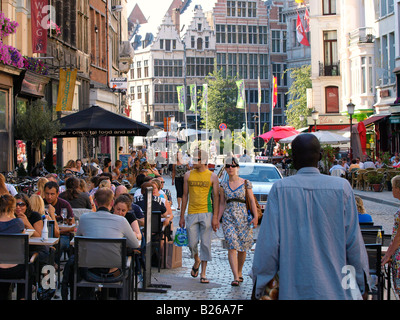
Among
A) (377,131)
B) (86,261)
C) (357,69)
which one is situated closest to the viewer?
(86,261)

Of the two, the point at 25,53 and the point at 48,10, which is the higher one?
the point at 48,10

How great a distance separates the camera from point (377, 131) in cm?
3938

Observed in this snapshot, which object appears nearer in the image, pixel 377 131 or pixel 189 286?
pixel 189 286

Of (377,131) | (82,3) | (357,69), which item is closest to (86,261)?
(82,3)

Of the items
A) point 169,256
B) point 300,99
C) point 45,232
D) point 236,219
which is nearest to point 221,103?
point 300,99

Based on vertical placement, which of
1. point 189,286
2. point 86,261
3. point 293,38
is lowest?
point 189,286

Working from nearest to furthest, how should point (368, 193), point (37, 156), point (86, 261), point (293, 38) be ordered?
point (86, 261), point (37, 156), point (368, 193), point (293, 38)

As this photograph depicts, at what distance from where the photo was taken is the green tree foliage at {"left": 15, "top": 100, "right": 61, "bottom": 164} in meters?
18.4

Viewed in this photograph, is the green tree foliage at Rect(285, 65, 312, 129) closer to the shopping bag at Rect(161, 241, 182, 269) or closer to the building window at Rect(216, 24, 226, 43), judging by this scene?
the building window at Rect(216, 24, 226, 43)

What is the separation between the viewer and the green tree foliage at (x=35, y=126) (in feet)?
60.3

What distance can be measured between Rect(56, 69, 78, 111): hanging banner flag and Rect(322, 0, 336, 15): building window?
3653 cm

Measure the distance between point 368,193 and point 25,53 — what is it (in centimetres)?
1352

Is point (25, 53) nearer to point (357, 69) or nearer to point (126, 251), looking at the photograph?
point (126, 251)

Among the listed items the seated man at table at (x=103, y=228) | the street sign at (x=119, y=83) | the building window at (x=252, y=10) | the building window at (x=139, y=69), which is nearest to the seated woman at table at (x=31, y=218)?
the seated man at table at (x=103, y=228)
